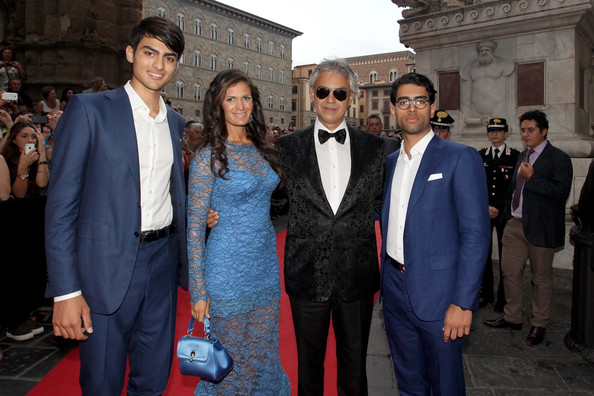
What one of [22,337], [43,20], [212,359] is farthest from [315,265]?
[43,20]

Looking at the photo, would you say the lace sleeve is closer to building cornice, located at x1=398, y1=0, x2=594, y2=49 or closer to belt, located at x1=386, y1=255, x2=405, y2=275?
belt, located at x1=386, y1=255, x2=405, y2=275

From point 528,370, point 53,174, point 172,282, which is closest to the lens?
point 53,174

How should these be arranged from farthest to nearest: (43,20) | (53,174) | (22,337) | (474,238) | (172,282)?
(43,20), (22,337), (172,282), (474,238), (53,174)

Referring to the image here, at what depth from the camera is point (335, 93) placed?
2600 millimetres

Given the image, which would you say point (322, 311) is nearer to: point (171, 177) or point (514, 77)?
point (171, 177)

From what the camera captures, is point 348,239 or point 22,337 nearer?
point 348,239

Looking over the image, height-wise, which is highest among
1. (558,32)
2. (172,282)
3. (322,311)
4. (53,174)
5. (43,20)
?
(43,20)

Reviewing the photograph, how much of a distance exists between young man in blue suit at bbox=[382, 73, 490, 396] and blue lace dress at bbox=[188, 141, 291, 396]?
30.6 inches

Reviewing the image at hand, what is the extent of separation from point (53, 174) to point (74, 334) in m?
0.79

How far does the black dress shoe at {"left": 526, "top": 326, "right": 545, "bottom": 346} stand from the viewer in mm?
3959

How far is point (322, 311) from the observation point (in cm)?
256

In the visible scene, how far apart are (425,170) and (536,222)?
251 cm

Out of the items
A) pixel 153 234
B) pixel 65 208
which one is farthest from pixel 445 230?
pixel 65 208

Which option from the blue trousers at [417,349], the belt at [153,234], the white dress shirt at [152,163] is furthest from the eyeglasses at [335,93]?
the belt at [153,234]
